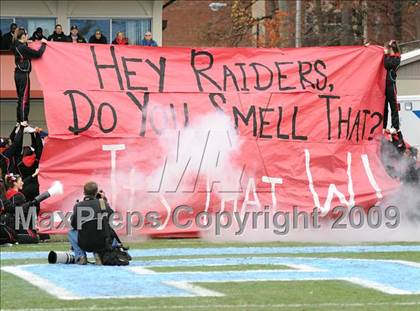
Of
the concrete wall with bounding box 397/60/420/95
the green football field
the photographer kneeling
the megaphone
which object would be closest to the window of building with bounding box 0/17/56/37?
the concrete wall with bounding box 397/60/420/95

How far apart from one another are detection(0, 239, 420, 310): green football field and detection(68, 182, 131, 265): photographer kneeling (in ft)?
0.66

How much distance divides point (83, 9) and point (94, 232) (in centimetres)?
2212

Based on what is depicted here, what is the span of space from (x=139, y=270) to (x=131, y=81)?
15.9 feet

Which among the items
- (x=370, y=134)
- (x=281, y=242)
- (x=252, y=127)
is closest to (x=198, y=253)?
(x=281, y=242)

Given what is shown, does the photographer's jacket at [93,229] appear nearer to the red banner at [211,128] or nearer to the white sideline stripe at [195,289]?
the white sideline stripe at [195,289]

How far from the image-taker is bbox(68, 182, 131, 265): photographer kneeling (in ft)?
39.6

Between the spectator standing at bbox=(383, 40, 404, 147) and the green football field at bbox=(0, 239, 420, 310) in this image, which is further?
the spectator standing at bbox=(383, 40, 404, 147)

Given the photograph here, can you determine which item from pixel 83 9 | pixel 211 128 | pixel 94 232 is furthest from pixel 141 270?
pixel 83 9

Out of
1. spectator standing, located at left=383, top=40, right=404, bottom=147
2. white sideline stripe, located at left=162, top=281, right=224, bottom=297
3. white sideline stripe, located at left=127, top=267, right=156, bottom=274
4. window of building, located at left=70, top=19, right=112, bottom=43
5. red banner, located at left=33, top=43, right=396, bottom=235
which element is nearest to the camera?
white sideline stripe, located at left=162, top=281, right=224, bottom=297

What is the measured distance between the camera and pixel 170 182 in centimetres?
1573

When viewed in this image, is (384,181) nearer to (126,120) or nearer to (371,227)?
(371,227)

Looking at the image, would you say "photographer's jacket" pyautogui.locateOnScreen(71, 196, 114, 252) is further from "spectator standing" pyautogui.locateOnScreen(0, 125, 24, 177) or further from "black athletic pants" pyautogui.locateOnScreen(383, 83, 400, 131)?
"black athletic pants" pyautogui.locateOnScreen(383, 83, 400, 131)

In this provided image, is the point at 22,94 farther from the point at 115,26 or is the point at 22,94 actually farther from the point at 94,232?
the point at 115,26

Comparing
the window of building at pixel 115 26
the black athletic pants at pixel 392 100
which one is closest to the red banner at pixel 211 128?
the black athletic pants at pixel 392 100
